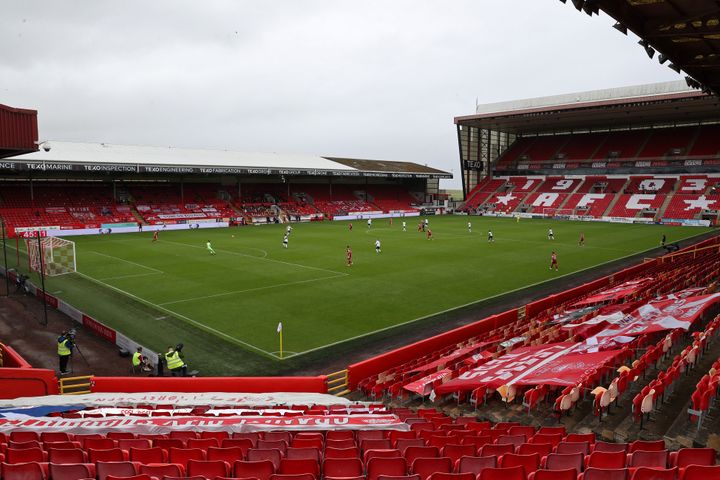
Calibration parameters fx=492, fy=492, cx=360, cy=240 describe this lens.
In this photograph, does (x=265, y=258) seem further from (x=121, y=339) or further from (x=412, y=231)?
(x=412, y=231)

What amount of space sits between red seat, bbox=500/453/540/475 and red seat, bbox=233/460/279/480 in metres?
2.80

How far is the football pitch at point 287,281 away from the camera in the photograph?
1898 centimetres

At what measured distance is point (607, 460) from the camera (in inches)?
238

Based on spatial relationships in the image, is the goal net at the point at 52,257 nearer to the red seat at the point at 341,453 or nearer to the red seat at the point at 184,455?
the red seat at the point at 184,455

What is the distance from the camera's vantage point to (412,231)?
2154 inches

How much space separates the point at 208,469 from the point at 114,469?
1.08 metres

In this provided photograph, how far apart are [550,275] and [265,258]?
763 inches

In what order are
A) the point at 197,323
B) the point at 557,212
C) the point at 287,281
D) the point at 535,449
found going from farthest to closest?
the point at 557,212 → the point at 287,281 → the point at 197,323 → the point at 535,449

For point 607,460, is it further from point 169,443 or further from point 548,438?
point 169,443

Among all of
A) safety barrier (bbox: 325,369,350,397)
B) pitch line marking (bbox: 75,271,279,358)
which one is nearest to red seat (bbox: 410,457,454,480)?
safety barrier (bbox: 325,369,350,397)

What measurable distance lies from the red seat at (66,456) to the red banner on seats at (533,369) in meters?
7.80

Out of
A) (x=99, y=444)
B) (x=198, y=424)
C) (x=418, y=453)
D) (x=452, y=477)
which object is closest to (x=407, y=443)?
(x=418, y=453)

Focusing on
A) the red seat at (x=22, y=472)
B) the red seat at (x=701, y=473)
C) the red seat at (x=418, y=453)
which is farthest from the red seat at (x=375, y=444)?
the red seat at (x=22, y=472)

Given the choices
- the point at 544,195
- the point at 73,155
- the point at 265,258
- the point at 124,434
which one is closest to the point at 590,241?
the point at 265,258
